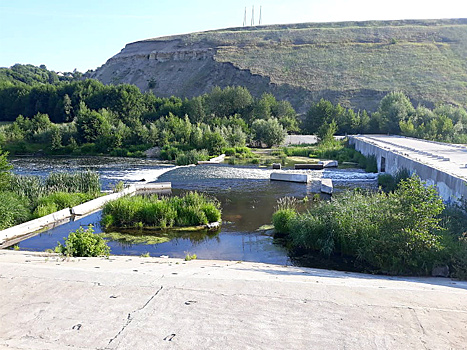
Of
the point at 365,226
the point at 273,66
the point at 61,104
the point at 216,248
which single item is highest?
the point at 273,66

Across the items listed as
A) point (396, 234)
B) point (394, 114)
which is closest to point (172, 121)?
point (394, 114)

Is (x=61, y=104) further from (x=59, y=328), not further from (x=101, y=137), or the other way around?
(x=59, y=328)

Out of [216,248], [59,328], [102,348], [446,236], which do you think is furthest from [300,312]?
[216,248]

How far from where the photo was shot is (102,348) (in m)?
4.20

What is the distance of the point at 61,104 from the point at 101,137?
84.0ft

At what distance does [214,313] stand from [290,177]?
19.4 m

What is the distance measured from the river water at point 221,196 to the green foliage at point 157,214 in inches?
23.2

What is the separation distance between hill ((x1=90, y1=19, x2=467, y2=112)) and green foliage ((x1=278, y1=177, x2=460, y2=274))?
59.1 meters

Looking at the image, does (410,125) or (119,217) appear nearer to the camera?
(119,217)

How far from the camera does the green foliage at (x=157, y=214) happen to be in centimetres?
1411

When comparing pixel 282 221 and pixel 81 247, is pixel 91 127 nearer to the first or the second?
pixel 282 221

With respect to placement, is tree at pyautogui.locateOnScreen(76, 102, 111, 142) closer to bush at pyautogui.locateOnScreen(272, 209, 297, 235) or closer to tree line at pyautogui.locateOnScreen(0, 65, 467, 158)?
tree line at pyautogui.locateOnScreen(0, 65, 467, 158)

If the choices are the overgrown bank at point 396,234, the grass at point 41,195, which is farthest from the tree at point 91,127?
the overgrown bank at point 396,234

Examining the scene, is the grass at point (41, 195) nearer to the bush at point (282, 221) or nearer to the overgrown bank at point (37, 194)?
the overgrown bank at point (37, 194)
